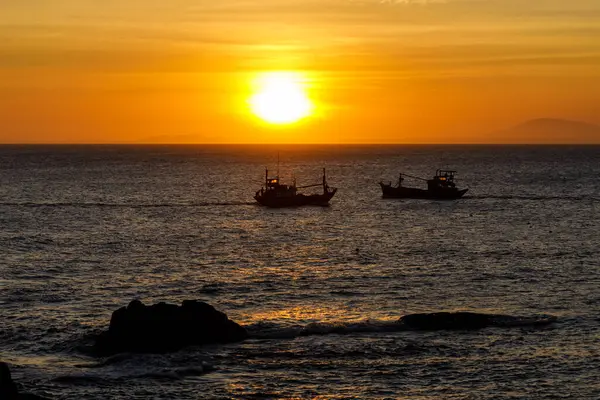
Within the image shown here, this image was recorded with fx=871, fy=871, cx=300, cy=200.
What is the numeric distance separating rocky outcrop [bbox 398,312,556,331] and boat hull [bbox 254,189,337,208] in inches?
3084

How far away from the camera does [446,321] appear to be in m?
45.5

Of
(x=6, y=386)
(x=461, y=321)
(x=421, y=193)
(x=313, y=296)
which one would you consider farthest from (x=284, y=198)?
(x=6, y=386)

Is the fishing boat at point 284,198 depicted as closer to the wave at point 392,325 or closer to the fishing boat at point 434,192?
the fishing boat at point 434,192

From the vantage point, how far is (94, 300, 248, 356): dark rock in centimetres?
4097

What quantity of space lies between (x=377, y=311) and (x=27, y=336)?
62.1 feet

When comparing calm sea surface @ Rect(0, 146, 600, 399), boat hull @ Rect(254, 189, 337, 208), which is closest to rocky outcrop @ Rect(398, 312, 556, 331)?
calm sea surface @ Rect(0, 146, 600, 399)

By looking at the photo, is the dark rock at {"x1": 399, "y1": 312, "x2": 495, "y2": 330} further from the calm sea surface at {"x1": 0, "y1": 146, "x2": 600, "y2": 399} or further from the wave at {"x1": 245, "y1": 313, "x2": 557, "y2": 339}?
the calm sea surface at {"x1": 0, "y1": 146, "x2": 600, "y2": 399}

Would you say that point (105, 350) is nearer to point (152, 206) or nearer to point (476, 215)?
point (476, 215)

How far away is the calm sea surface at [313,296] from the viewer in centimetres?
3725

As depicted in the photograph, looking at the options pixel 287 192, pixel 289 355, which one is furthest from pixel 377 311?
pixel 287 192

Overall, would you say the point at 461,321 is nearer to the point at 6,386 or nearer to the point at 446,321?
the point at 446,321

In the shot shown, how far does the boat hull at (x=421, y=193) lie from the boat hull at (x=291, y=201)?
1430cm

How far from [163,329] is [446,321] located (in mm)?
14714

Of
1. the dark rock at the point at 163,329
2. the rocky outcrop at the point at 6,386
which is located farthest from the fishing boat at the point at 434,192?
the rocky outcrop at the point at 6,386
